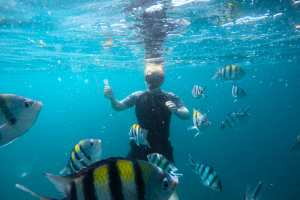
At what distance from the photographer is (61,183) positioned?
140cm

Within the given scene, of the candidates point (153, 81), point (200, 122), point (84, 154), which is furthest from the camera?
point (153, 81)

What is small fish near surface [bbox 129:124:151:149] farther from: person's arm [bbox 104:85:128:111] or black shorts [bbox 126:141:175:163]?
person's arm [bbox 104:85:128:111]

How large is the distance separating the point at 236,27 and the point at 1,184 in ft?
99.4

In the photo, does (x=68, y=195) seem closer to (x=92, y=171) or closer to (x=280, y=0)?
(x=92, y=171)

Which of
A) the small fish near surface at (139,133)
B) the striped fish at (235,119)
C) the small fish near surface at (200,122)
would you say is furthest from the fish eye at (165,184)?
the striped fish at (235,119)

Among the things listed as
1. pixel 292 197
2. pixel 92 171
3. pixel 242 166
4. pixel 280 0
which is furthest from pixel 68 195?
pixel 242 166

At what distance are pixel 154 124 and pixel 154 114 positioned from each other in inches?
14.4

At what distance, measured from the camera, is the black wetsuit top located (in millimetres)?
5848

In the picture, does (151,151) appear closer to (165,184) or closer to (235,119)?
(235,119)

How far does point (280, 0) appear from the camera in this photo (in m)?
8.61

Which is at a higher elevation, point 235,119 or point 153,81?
point 153,81

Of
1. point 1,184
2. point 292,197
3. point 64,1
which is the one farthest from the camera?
point 1,184

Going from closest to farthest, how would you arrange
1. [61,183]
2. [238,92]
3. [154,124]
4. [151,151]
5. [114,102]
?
1. [61,183]
2. [151,151]
3. [154,124]
4. [238,92]
5. [114,102]

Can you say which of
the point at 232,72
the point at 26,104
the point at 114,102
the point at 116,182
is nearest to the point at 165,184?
the point at 116,182
